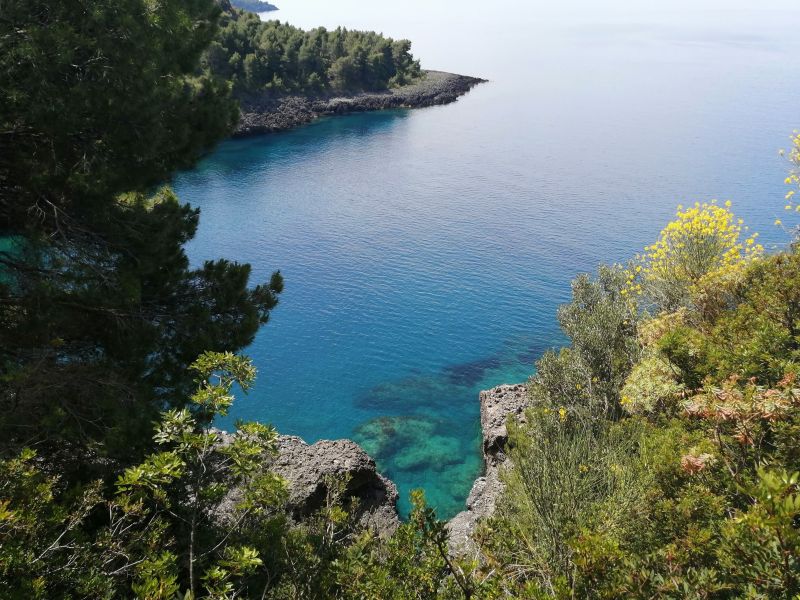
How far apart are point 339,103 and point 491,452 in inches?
3730

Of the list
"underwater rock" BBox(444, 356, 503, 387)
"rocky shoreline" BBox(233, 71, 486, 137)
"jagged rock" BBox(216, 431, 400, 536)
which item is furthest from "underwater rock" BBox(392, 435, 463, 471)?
"rocky shoreline" BBox(233, 71, 486, 137)

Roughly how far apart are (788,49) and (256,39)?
603ft

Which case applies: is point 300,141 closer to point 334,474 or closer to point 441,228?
point 441,228

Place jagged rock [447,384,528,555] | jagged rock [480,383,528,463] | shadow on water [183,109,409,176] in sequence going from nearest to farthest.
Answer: jagged rock [447,384,528,555] < jagged rock [480,383,528,463] < shadow on water [183,109,409,176]

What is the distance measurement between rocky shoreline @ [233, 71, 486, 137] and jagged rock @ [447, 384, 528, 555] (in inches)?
2729

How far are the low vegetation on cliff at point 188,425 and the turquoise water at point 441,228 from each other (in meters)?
13.7

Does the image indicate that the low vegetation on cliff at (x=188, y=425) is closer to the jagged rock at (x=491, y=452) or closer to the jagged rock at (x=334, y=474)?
the jagged rock at (x=491, y=452)

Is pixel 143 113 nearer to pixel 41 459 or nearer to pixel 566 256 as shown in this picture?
pixel 41 459

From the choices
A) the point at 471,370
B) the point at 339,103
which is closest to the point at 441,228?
the point at 471,370

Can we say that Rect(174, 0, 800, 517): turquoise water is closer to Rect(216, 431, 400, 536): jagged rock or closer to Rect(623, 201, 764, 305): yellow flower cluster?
Rect(216, 431, 400, 536): jagged rock

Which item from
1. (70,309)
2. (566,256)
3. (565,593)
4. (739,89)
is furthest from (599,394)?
(739,89)

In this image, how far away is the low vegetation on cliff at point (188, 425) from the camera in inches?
299

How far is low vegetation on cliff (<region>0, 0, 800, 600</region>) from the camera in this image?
7.58m

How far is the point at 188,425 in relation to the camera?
8711mm
